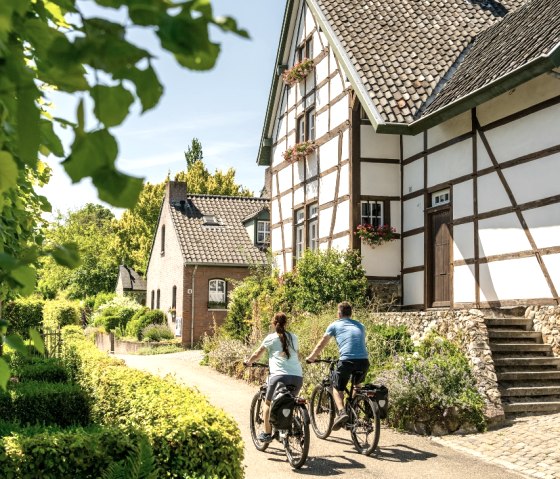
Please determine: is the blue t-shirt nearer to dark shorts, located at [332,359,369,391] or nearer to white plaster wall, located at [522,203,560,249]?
dark shorts, located at [332,359,369,391]

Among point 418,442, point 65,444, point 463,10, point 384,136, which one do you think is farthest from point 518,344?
point 463,10

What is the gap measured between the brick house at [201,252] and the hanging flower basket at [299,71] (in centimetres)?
905

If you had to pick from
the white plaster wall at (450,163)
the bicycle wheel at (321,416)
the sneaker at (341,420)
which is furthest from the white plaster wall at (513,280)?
the sneaker at (341,420)

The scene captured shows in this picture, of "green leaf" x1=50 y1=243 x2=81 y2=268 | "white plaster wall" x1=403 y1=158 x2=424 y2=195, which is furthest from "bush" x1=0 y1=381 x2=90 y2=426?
"white plaster wall" x1=403 y1=158 x2=424 y2=195

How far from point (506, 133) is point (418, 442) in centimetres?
646

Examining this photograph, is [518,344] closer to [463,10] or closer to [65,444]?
[65,444]

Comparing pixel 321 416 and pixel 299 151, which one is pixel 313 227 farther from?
pixel 321 416

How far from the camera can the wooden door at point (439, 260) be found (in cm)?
1590

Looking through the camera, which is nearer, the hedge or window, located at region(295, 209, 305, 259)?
the hedge

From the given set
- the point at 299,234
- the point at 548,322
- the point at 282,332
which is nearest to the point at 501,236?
the point at 548,322

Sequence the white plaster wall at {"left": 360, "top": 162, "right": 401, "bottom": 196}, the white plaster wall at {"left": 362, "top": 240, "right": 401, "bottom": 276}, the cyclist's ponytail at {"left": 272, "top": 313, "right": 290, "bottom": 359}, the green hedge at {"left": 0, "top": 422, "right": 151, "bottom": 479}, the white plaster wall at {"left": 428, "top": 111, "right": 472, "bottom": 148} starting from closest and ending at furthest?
1. the green hedge at {"left": 0, "top": 422, "right": 151, "bottom": 479}
2. the cyclist's ponytail at {"left": 272, "top": 313, "right": 290, "bottom": 359}
3. the white plaster wall at {"left": 428, "top": 111, "right": 472, "bottom": 148}
4. the white plaster wall at {"left": 362, "top": 240, "right": 401, "bottom": 276}
5. the white plaster wall at {"left": 360, "top": 162, "right": 401, "bottom": 196}

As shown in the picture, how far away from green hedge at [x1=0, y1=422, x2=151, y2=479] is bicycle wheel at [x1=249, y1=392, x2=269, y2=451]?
374 centimetres

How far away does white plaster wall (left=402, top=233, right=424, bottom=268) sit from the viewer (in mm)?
16750

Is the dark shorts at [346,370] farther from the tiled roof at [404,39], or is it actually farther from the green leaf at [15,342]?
the green leaf at [15,342]
